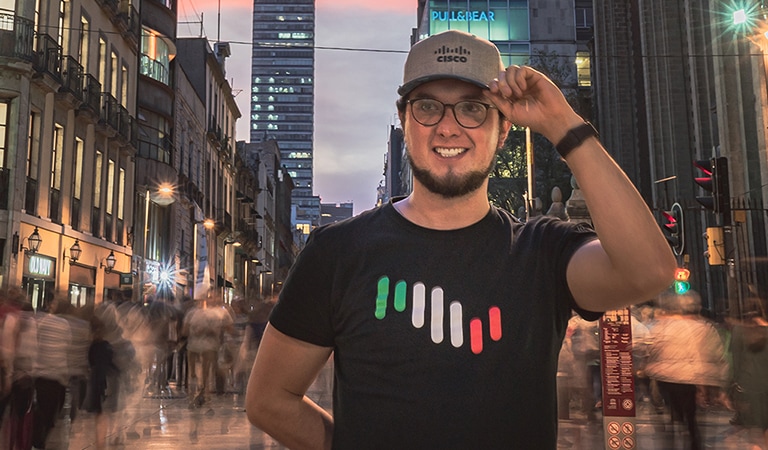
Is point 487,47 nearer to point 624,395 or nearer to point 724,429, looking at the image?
point 624,395

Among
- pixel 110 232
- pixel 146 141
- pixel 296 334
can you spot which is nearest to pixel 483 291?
pixel 296 334

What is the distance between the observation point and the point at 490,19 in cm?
6288

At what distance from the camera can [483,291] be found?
193cm

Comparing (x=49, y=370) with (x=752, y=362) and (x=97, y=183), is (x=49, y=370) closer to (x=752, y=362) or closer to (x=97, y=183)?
(x=752, y=362)

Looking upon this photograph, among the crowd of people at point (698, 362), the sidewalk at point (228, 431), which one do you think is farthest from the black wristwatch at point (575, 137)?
the sidewalk at point (228, 431)

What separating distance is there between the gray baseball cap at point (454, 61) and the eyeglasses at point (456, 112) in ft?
0.20

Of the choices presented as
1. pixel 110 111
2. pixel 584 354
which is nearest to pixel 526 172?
pixel 110 111

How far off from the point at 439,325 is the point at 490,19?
64052 millimetres

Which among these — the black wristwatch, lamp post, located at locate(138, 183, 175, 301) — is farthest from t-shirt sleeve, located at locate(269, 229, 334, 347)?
lamp post, located at locate(138, 183, 175, 301)

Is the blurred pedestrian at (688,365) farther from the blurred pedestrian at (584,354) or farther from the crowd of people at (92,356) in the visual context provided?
the crowd of people at (92,356)

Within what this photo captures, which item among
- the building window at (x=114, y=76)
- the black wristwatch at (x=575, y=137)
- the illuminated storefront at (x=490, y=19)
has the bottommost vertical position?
the black wristwatch at (x=575, y=137)

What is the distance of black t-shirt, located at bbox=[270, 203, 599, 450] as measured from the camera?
1852mm

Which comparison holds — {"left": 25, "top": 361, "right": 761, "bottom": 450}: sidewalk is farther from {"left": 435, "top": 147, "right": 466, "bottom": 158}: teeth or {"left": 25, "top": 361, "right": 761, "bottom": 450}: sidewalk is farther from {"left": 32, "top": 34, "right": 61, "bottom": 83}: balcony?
{"left": 32, "top": 34, "right": 61, "bottom": 83}: balcony

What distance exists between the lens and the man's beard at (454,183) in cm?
203
